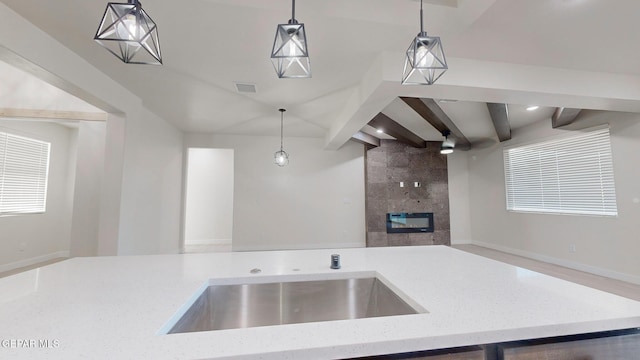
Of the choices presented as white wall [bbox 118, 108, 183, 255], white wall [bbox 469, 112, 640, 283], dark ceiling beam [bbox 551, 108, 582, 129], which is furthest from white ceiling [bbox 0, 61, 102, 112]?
white wall [bbox 469, 112, 640, 283]

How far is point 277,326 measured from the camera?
2.26ft

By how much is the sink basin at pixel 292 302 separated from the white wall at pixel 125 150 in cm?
261

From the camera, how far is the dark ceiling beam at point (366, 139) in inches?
217

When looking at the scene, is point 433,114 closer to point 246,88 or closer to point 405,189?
point 405,189

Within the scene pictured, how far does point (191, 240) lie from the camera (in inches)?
275

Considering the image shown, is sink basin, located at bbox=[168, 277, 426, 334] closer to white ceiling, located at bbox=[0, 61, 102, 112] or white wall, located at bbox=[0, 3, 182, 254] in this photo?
white wall, located at bbox=[0, 3, 182, 254]

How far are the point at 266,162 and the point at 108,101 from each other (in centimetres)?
328

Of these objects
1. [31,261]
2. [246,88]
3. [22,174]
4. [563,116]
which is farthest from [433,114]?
[31,261]

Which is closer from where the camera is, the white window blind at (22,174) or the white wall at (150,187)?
the white wall at (150,187)

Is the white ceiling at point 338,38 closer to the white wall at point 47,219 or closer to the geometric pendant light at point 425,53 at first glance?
the geometric pendant light at point 425,53

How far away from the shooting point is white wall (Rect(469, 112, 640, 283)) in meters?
3.61

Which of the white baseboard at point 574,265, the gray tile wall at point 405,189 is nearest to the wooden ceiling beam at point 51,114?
the gray tile wall at point 405,189

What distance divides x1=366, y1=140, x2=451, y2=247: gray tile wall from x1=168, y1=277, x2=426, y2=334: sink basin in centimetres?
496

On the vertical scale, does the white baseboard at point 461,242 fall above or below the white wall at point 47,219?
below
